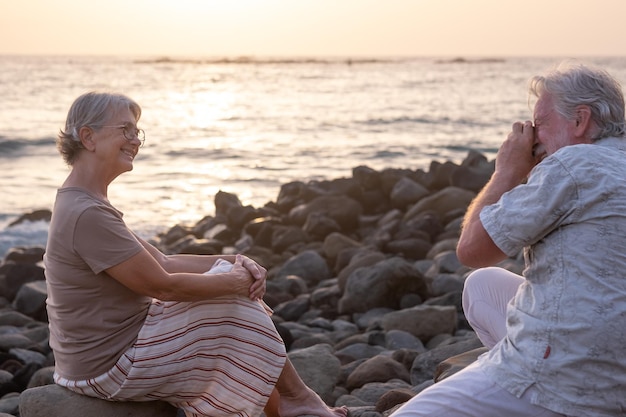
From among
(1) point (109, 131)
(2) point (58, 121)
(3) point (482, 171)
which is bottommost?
(2) point (58, 121)

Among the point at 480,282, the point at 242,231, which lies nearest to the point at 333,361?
the point at 480,282

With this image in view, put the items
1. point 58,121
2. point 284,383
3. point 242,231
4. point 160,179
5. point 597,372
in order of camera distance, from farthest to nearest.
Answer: point 58,121, point 160,179, point 242,231, point 284,383, point 597,372

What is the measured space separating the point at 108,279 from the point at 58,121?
94.2 ft

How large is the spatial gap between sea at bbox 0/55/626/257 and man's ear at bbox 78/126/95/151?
337mm

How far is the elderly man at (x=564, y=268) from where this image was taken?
322 cm

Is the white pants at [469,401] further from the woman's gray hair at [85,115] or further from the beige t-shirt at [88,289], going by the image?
the woman's gray hair at [85,115]

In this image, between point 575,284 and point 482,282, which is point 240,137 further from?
point 575,284

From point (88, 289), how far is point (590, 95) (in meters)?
2.12

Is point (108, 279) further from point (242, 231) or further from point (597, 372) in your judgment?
point (242, 231)

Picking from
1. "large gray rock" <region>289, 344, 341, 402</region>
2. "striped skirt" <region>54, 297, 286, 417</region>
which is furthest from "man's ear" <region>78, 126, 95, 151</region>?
"large gray rock" <region>289, 344, 341, 402</region>

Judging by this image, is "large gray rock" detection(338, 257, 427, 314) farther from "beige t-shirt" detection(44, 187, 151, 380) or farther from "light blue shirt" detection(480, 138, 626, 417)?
"light blue shirt" detection(480, 138, 626, 417)

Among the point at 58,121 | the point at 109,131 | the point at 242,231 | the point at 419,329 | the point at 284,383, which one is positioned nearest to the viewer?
the point at 109,131

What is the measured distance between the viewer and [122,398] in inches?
163

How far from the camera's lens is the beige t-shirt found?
390 centimetres
